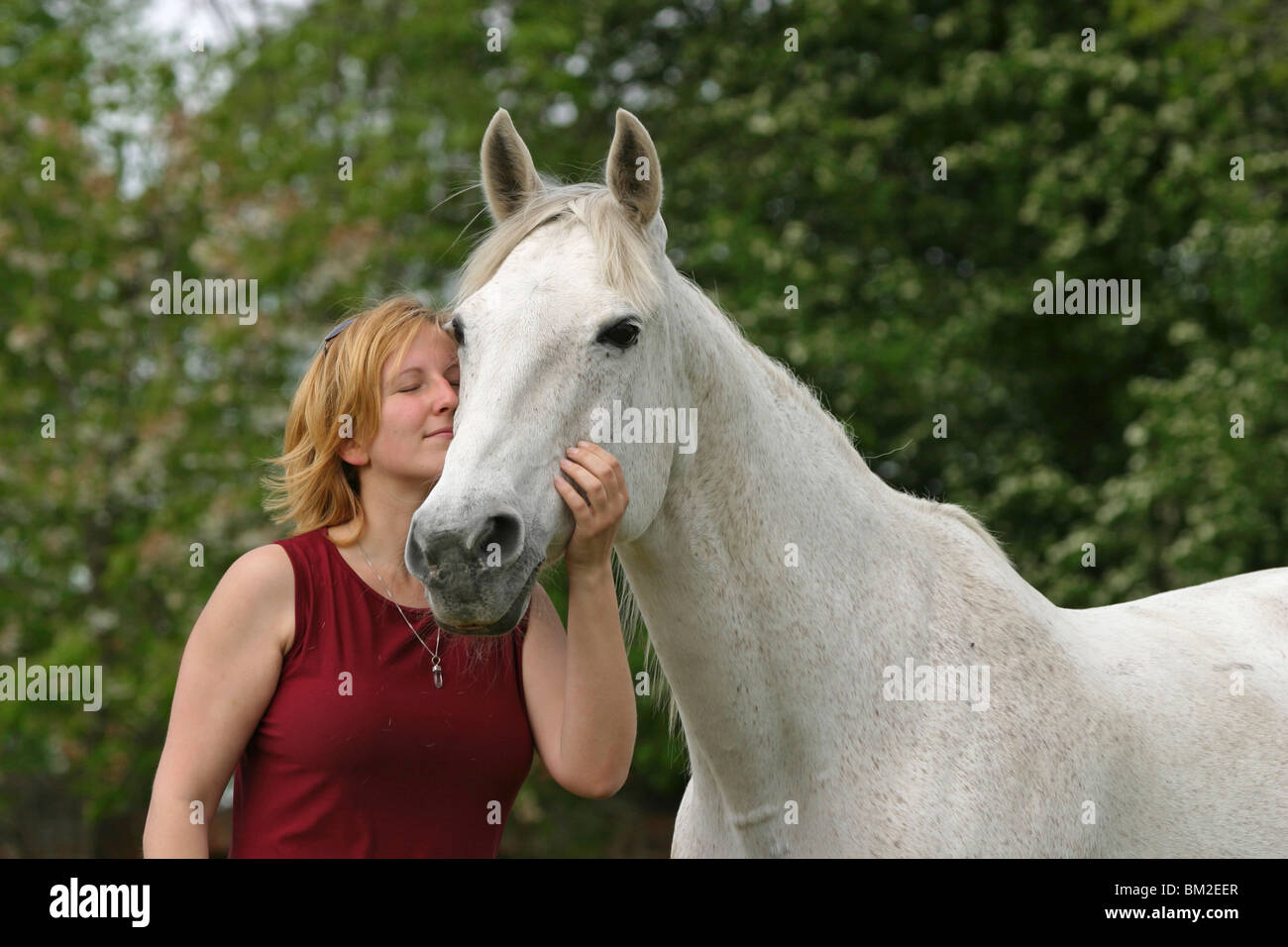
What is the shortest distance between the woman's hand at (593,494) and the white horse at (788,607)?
0.04m

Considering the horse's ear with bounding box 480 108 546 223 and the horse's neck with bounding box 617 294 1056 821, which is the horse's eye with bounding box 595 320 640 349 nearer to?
the horse's neck with bounding box 617 294 1056 821

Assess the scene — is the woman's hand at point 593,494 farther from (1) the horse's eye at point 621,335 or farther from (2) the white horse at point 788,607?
(1) the horse's eye at point 621,335

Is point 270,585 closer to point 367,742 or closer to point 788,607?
point 367,742

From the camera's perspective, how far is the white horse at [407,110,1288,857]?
267 cm

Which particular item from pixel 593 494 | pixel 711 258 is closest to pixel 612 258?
pixel 593 494

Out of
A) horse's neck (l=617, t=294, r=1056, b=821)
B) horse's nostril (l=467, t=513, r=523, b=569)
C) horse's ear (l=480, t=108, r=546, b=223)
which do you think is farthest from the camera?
horse's ear (l=480, t=108, r=546, b=223)

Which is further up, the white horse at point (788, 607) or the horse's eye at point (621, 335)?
the horse's eye at point (621, 335)

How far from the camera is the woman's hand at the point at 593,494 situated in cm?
256

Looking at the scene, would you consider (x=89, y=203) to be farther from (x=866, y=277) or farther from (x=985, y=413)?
(x=985, y=413)

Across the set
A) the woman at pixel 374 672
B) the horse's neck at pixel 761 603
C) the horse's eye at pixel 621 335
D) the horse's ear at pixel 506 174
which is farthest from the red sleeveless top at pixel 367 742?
the horse's ear at pixel 506 174

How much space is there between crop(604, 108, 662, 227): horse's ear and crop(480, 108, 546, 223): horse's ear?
0.24m

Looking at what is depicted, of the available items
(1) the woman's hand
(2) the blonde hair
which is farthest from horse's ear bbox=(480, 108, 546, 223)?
(1) the woman's hand

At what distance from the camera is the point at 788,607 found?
114 inches
